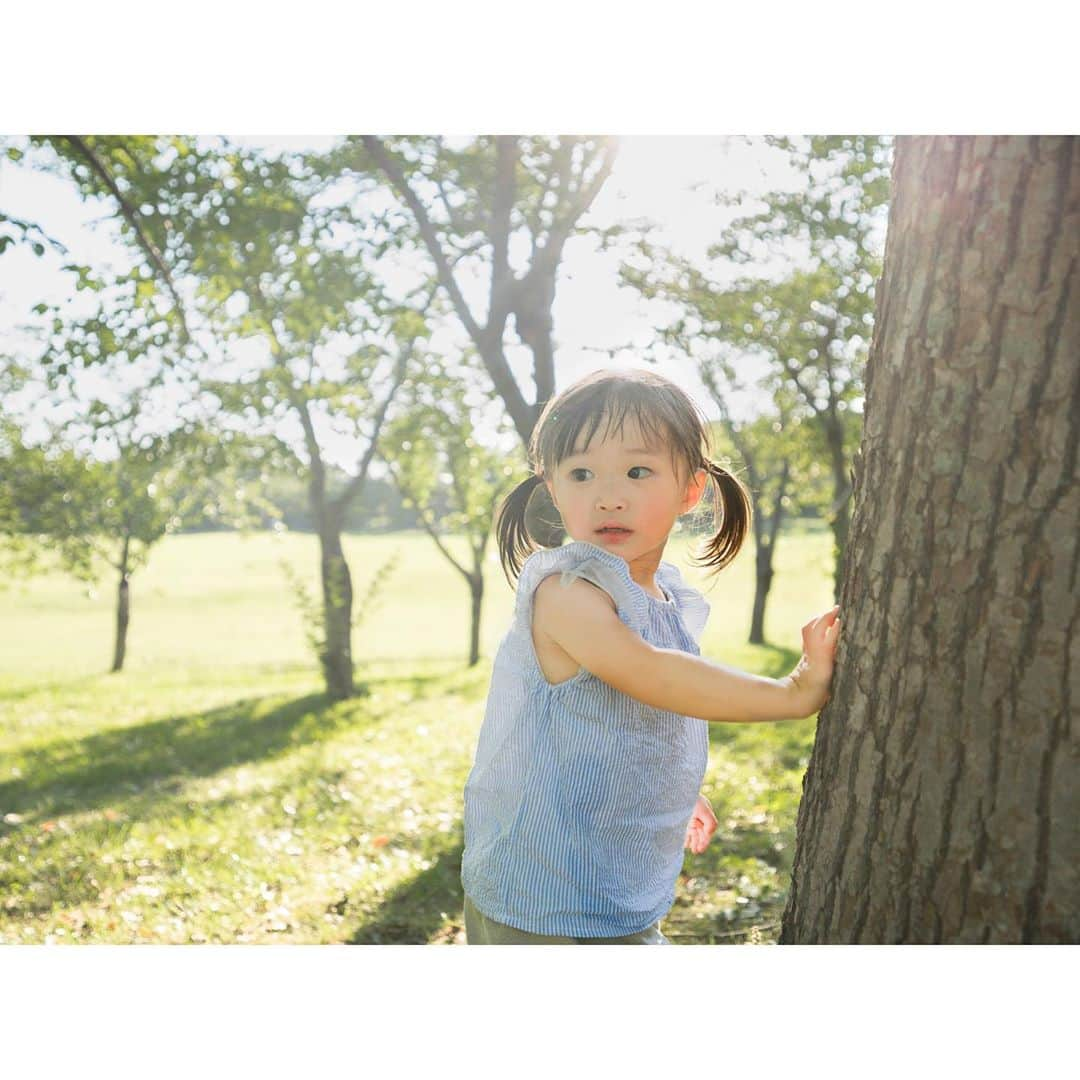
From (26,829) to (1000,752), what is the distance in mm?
7054

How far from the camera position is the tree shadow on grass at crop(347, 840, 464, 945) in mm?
4322

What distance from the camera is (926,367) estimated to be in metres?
1.83

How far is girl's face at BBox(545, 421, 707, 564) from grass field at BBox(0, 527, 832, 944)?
1.60ft

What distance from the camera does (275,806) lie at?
24.3 feet

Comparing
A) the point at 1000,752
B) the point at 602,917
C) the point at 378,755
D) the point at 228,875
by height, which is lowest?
the point at 378,755

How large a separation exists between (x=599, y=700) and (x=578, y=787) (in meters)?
0.18

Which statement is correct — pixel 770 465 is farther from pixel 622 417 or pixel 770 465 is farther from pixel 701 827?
pixel 622 417

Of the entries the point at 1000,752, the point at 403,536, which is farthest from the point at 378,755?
the point at 403,536

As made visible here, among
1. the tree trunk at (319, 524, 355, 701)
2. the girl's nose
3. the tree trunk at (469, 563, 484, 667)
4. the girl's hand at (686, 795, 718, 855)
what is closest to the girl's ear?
the girl's nose

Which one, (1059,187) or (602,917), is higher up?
(1059,187)

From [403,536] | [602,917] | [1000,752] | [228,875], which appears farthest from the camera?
[403,536]

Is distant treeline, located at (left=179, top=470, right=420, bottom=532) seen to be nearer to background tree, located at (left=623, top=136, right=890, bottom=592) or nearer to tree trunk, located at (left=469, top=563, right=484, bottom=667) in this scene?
tree trunk, located at (left=469, top=563, right=484, bottom=667)
